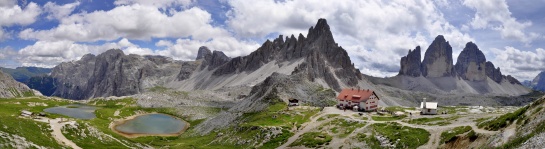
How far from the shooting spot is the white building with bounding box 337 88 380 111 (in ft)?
463

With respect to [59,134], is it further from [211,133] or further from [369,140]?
[211,133]

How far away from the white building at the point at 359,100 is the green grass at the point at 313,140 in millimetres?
44640

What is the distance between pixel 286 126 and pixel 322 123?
34.8 feet

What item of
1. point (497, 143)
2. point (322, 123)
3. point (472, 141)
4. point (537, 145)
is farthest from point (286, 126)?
point (537, 145)

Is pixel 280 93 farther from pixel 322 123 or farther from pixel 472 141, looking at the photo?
pixel 472 141

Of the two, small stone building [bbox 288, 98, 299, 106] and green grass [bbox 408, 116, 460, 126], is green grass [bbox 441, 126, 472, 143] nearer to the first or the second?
green grass [bbox 408, 116, 460, 126]

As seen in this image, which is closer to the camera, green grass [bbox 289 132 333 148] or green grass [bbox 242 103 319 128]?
green grass [bbox 289 132 333 148]

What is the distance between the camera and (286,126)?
113 m

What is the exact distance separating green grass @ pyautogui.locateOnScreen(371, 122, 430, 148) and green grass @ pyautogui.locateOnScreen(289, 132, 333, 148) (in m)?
12.1

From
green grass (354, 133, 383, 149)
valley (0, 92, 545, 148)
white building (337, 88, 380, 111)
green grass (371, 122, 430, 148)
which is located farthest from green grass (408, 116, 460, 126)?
white building (337, 88, 380, 111)

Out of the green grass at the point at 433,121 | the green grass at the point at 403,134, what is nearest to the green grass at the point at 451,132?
the green grass at the point at 403,134

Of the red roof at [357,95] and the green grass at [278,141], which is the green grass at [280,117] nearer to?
the green grass at [278,141]

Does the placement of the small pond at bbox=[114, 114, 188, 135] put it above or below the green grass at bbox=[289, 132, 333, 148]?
below

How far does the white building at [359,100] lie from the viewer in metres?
141
